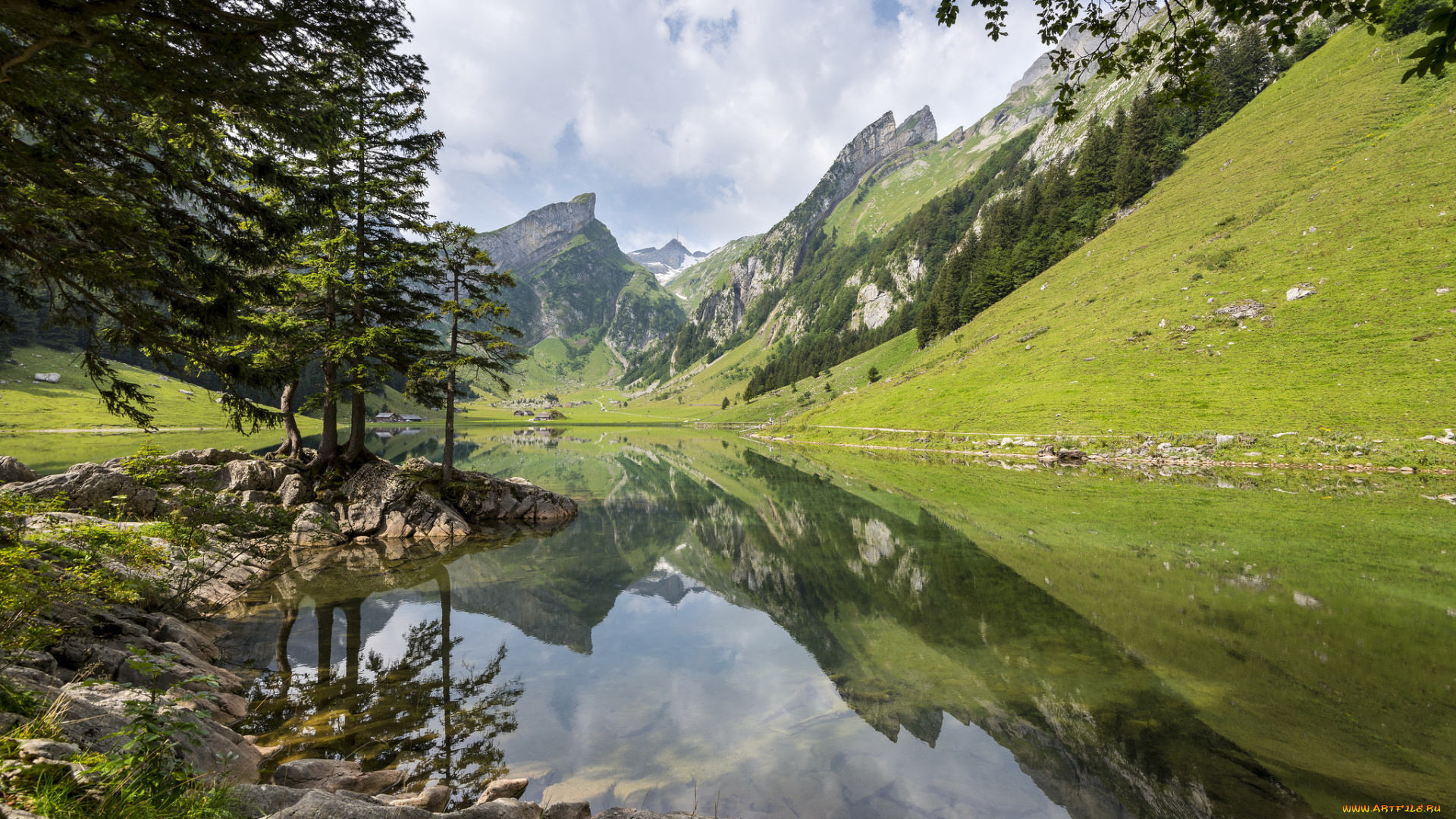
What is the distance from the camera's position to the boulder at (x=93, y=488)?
17.4 m

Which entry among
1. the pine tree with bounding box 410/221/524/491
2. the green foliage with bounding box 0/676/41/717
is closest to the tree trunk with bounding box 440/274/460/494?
the pine tree with bounding box 410/221/524/491

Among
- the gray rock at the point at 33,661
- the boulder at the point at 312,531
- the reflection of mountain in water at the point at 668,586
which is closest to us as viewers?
the gray rock at the point at 33,661

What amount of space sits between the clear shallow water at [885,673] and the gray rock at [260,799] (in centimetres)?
288

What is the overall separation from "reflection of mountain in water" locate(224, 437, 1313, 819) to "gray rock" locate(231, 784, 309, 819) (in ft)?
28.0

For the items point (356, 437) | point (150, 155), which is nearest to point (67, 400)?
point (356, 437)

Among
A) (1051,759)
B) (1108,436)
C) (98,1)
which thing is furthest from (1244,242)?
(98,1)

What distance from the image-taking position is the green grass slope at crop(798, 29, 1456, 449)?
39781mm

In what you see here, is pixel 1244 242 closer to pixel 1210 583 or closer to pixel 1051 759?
pixel 1210 583

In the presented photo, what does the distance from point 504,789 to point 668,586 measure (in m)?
11.1

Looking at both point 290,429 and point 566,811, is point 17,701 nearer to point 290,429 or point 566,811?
point 566,811

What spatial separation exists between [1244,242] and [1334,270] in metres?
10.9

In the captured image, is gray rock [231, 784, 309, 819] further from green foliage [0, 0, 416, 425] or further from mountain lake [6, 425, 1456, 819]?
green foliage [0, 0, 416, 425]

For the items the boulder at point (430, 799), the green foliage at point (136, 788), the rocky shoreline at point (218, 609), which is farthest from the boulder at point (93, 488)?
the green foliage at point (136, 788)

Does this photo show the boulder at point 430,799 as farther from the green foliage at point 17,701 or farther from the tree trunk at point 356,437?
the tree trunk at point 356,437
